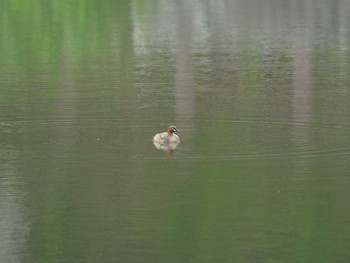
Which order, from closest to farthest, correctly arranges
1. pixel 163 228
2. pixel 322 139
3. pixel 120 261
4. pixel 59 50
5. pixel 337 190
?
pixel 120 261 → pixel 163 228 → pixel 337 190 → pixel 322 139 → pixel 59 50

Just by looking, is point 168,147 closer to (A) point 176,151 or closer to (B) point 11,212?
(A) point 176,151

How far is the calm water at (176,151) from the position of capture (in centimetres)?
1697

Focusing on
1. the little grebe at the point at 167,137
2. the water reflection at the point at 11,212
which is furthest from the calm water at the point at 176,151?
the little grebe at the point at 167,137

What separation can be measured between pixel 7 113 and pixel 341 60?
12.7m

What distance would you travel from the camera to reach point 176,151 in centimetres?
2267

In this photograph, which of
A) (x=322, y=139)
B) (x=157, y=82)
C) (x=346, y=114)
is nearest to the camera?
(x=322, y=139)

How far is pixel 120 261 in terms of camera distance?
52.1ft

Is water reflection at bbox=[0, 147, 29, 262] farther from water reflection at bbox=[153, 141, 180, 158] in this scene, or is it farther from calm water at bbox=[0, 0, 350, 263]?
water reflection at bbox=[153, 141, 180, 158]

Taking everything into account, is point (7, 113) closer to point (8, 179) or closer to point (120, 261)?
point (8, 179)

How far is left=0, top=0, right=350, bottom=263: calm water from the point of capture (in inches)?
668

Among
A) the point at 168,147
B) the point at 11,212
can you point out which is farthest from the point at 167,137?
the point at 11,212

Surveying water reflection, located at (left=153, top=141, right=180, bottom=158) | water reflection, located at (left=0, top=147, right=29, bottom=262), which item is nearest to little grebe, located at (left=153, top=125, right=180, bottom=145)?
water reflection, located at (left=153, top=141, right=180, bottom=158)

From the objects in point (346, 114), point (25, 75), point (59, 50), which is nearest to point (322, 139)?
point (346, 114)

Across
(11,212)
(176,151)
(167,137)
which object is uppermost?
(11,212)
